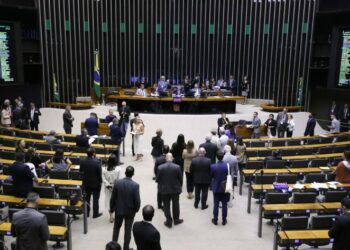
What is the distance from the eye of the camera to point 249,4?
68.6ft

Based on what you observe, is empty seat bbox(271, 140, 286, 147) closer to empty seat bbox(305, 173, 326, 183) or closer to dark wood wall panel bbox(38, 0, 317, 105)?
empty seat bbox(305, 173, 326, 183)

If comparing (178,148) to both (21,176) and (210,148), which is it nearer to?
(210,148)

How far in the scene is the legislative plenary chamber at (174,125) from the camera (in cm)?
651

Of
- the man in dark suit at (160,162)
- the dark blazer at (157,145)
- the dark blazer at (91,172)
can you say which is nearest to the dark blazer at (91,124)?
the dark blazer at (157,145)

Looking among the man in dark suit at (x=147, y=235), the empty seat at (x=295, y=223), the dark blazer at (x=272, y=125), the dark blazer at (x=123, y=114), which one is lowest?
the empty seat at (x=295, y=223)

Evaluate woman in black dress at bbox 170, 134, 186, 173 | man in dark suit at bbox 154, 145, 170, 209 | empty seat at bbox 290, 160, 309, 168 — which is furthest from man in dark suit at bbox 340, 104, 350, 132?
man in dark suit at bbox 154, 145, 170, 209

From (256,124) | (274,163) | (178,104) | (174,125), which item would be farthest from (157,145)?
(178,104)

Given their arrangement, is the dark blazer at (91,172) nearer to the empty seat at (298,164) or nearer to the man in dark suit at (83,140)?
the man in dark suit at (83,140)

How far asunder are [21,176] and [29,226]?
2.02 meters

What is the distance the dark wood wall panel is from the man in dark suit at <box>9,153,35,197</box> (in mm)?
14593

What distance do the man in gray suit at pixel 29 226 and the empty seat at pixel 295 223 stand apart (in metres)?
3.50

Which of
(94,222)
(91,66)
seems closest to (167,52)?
(91,66)

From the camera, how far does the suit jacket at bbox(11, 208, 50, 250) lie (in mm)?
4723

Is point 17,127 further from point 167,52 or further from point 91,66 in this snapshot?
point 167,52
